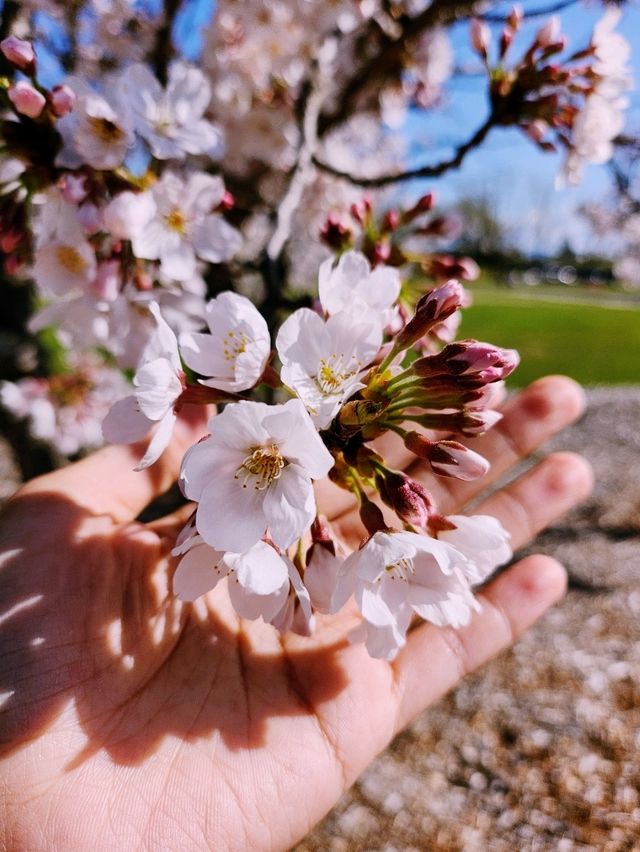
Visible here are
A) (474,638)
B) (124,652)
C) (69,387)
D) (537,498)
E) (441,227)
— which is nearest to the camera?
(124,652)

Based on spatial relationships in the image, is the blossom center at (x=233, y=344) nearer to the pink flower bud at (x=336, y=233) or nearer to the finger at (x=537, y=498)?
the pink flower bud at (x=336, y=233)

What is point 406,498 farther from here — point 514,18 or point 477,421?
point 514,18

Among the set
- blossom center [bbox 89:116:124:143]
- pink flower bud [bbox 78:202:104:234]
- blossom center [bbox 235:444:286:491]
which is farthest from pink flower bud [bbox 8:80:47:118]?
blossom center [bbox 235:444:286:491]

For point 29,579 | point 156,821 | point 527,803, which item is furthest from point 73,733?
point 527,803

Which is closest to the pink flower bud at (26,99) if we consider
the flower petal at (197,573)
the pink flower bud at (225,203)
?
the pink flower bud at (225,203)

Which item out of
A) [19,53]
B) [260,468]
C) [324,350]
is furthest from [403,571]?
[19,53]

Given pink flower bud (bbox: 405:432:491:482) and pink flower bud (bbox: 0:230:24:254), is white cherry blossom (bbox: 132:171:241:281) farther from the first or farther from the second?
pink flower bud (bbox: 405:432:491:482)
